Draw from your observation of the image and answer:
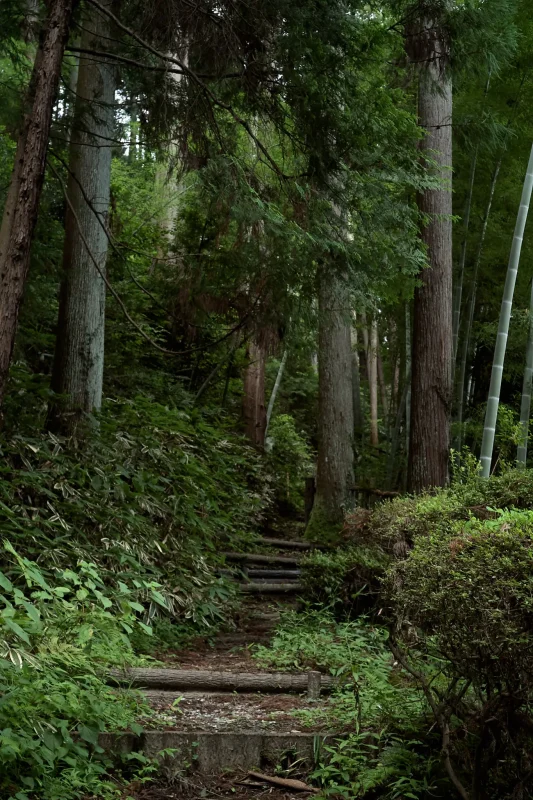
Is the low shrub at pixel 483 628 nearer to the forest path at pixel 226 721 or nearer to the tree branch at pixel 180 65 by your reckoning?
the forest path at pixel 226 721

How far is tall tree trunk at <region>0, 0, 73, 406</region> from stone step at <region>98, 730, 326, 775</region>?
6.03 ft

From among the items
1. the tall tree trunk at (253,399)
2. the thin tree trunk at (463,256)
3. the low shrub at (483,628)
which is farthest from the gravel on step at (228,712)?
the tall tree trunk at (253,399)

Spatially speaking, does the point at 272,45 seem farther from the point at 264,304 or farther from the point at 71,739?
the point at 71,739

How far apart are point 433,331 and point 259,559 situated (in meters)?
Result: 2.97

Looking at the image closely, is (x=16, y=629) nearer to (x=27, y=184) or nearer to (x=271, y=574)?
(x=27, y=184)

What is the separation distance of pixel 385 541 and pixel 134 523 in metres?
1.87

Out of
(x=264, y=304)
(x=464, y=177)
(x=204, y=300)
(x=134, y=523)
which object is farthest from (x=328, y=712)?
(x=464, y=177)

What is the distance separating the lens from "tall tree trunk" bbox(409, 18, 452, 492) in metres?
7.76

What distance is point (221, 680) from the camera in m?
4.43

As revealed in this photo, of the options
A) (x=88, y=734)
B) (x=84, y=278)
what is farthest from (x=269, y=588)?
(x=88, y=734)

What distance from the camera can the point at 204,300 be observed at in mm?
8430

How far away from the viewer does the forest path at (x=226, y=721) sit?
3463 mm

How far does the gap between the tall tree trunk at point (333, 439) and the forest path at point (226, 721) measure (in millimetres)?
3545

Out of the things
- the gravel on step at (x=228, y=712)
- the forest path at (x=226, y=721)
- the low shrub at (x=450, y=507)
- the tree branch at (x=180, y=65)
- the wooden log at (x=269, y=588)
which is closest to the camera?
the forest path at (x=226, y=721)
